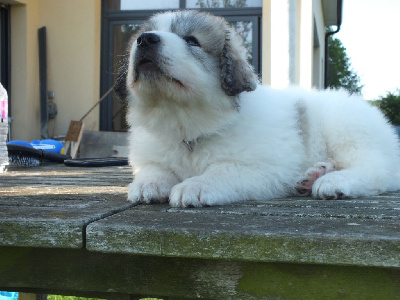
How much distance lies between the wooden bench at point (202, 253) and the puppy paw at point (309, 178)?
73 centimetres

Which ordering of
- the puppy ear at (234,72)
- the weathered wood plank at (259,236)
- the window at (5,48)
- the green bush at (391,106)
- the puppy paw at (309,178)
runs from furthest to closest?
1. the green bush at (391,106)
2. the window at (5,48)
3. the puppy paw at (309,178)
4. the puppy ear at (234,72)
5. the weathered wood plank at (259,236)

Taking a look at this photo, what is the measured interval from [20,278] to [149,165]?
116cm

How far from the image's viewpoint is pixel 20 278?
1.75 meters

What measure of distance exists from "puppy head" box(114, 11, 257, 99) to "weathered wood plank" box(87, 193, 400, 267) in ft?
2.80

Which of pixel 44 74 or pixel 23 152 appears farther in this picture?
pixel 44 74

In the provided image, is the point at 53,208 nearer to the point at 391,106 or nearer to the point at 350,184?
Result: the point at 350,184

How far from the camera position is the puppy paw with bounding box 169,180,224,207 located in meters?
2.12

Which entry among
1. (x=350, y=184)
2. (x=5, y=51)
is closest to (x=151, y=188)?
(x=350, y=184)

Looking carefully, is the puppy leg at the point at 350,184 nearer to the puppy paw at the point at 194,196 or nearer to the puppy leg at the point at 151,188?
the puppy paw at the point at 194,196

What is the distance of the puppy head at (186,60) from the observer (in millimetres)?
2427

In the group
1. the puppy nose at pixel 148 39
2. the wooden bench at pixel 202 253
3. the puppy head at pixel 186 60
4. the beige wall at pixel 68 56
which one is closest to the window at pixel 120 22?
the beige wall at pixel 68 56

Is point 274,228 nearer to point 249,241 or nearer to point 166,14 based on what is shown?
point 249,241

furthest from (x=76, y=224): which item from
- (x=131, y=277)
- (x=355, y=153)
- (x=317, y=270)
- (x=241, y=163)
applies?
(x=355, y=153)

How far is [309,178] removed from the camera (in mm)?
2717
